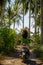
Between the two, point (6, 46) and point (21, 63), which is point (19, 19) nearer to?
point (6, 46)

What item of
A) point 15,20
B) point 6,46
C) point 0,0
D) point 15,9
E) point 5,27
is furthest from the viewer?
point 15,20

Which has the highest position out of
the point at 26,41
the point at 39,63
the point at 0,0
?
the point at 0,0

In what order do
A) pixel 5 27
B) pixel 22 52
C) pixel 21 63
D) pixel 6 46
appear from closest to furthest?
pixel 21 63 < pixel 22 52 < pixel 6 46 < pixel 5 27

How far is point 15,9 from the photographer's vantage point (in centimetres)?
4897

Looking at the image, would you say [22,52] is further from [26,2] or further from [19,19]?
[19,19]

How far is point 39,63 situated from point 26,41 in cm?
146

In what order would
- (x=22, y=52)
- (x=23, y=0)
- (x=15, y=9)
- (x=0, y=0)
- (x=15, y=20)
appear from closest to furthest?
(x=22, y=52) < (x=0, y=0) < (x=23, y=0) < (x=15, y=9) < (x=15, y=20)

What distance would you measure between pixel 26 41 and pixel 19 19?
Answer: 43368mm

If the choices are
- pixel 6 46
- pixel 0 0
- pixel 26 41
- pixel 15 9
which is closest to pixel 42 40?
pixel 6 46

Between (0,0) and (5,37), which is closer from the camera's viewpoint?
(0,0)

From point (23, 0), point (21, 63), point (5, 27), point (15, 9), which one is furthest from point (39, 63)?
point (15, 9)

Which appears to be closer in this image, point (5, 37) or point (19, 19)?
point (5, 37)

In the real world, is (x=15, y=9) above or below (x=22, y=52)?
above

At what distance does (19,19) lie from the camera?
5438 cm
